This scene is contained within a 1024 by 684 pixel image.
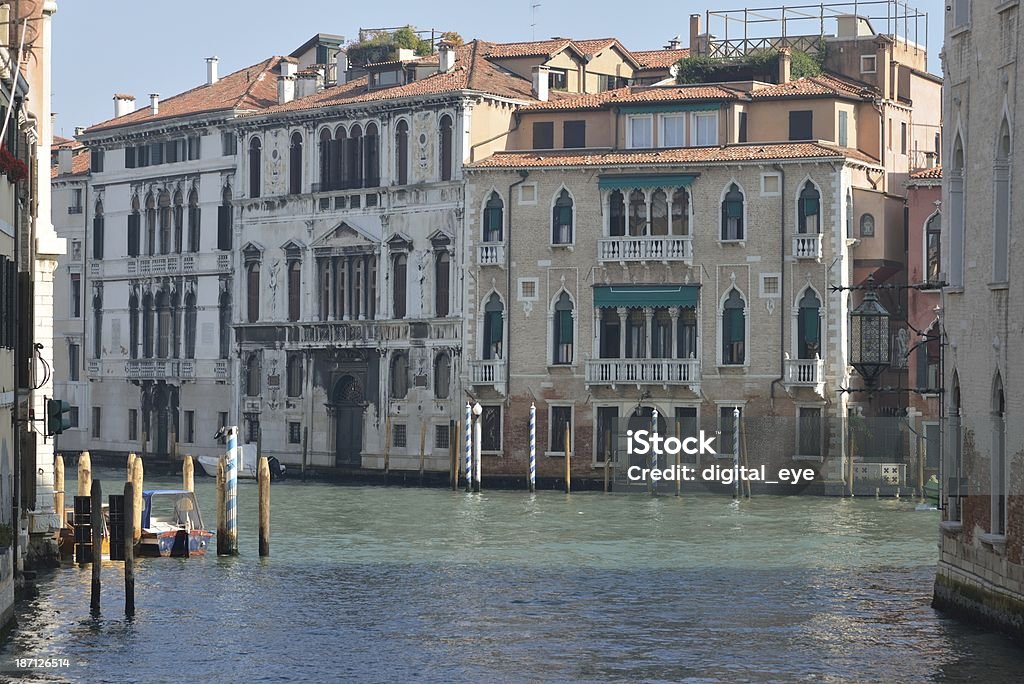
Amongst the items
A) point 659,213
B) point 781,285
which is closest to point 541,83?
point 659,213

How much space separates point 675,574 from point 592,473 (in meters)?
17.1

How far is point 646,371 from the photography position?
155ft

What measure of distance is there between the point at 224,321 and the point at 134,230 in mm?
4837

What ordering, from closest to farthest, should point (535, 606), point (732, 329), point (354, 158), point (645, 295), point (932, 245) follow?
point (535, 606), point (932, 245), point (732, 329), point (645, 295), point (354, 158)

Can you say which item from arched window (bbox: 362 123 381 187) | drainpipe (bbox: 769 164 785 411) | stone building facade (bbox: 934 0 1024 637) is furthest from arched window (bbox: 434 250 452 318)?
stone building facade (bbox: 934 0 1024 637)

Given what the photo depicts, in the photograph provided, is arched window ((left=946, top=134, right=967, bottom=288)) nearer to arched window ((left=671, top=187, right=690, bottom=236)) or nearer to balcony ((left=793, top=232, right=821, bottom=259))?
balcony ((left=793, top=232, right=821, bottom=259))

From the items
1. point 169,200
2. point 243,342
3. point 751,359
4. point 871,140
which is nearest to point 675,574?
point 751,359

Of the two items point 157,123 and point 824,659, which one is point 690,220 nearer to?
point 157,123

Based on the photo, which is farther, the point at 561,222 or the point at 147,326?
the point at 147,326

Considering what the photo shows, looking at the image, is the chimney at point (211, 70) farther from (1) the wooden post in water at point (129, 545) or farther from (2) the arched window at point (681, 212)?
(1) the wooden post in water at point (129, 545)

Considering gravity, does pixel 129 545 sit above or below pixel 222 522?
above

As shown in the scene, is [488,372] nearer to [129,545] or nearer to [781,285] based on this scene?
[781,285]

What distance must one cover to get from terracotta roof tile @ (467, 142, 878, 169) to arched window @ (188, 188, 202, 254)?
10211 mm

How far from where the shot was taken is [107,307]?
59.1 meters
